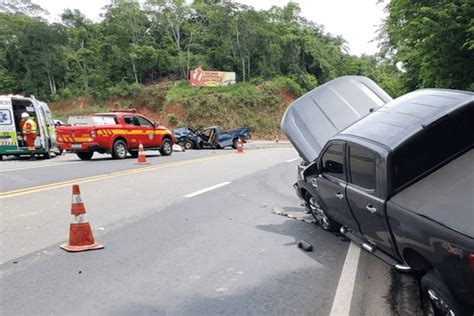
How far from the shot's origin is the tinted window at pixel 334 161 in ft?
17.1

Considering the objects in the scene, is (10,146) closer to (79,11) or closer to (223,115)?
(223,115)

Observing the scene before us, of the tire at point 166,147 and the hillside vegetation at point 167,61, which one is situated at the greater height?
the hillside vegetation at point 167,61

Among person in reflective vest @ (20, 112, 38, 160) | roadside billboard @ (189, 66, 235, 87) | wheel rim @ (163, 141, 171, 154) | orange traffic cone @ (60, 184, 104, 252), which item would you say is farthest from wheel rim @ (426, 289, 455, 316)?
roadside billboard @ (189, 66, 235, 87)

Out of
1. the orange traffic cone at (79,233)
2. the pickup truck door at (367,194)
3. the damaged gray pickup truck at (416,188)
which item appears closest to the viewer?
the damaged gray pickup truck at (416,188)

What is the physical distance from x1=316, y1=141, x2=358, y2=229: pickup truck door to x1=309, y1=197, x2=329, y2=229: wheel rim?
1.19 ft

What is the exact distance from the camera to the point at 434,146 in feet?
13.4

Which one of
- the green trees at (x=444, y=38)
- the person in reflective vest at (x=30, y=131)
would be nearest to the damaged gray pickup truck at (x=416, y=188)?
the green trees at (x=444, y=38)

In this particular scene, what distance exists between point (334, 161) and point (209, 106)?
46.6 m

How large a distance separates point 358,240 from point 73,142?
1458 centimetres

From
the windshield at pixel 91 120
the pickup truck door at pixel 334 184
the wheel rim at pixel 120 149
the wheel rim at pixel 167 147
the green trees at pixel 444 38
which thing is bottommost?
the wheel rim at pixel 167 147

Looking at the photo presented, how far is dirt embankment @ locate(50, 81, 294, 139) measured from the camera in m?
51.3

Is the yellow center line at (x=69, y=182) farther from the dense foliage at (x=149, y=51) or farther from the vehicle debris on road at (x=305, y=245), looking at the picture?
the dense foliage at (x=149, y=51)

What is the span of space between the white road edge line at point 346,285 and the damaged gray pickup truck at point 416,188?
0.32m

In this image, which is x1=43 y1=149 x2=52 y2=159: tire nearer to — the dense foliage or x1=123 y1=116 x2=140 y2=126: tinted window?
x1=123 y1=116 x2=140 y2=126: tinted window
